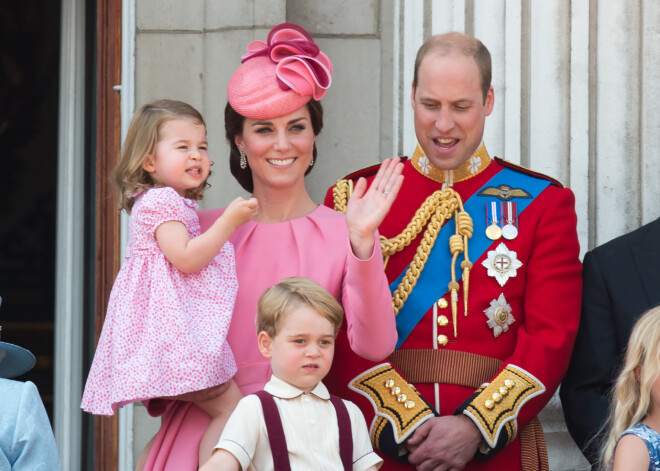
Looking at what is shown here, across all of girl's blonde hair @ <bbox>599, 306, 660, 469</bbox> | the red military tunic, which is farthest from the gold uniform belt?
girl's blonde hair @ <bbox>599, 306, 660, 469</bbox>

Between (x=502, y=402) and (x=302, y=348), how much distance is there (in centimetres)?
67

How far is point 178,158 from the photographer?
3.90 metres

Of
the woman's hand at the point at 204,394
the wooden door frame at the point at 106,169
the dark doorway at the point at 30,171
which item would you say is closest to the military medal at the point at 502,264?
the woman's hand at the point at 204,394

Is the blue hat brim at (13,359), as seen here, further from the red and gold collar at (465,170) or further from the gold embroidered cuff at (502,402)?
the red and gold collar at (465,170)

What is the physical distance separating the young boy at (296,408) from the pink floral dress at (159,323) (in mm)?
211

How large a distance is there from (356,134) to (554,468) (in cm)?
148

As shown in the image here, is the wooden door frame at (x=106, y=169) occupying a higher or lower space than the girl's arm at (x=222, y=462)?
higher

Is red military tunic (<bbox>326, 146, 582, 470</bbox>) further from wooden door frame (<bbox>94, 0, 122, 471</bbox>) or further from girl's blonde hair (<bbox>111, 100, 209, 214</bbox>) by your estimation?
wooden door frame (<bbox>94, 0, 122, 471</bbox>)

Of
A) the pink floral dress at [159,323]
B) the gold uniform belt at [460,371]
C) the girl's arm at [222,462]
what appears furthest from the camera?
the gold uniform belt at [460,371]

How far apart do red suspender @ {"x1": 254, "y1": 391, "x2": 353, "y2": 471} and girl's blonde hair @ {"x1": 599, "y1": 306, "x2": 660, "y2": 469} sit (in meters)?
→ 0.69

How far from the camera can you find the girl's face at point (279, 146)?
13.3 feet

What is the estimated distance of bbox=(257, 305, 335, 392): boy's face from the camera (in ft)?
11.5

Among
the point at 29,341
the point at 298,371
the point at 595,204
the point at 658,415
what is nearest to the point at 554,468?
the point at 595,204

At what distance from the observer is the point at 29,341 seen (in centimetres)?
639
